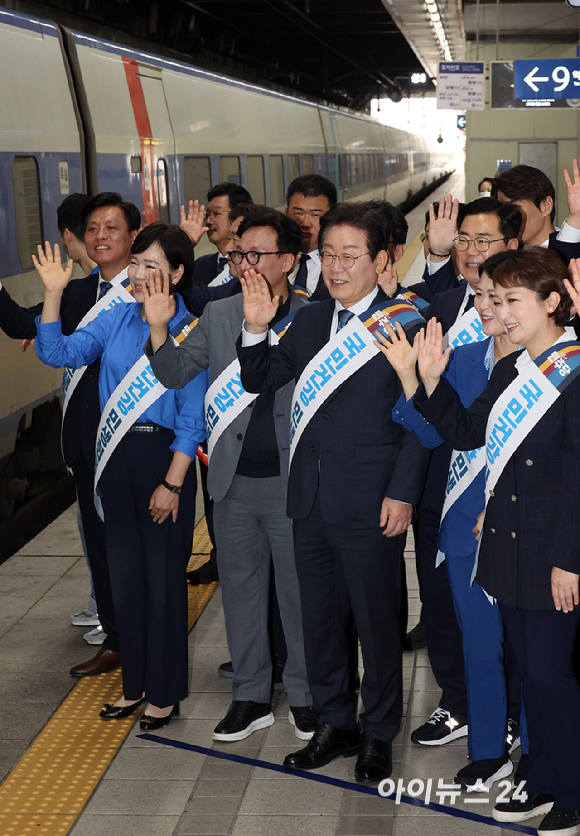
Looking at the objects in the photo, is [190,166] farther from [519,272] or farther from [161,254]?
[519,272]

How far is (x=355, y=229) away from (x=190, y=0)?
67.9 ft

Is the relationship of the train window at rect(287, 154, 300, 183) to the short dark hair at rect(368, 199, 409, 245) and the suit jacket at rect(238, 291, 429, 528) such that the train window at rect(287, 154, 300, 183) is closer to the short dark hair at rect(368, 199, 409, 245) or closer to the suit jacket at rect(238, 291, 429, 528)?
the short dark hair at rect(368, 199, 409, 245)

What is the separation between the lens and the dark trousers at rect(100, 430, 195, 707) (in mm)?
3971

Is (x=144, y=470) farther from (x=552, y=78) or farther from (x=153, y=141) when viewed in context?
(x=552, y=78)

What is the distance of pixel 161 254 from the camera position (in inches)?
151

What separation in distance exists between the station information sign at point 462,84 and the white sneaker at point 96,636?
15.0m

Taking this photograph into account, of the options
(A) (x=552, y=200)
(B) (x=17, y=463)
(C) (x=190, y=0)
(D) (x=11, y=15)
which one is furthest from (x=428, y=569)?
(C) (x=190, y=0)

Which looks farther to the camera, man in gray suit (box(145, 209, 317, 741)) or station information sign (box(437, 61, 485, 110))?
station information sign (box(437, 61, 485, 110))

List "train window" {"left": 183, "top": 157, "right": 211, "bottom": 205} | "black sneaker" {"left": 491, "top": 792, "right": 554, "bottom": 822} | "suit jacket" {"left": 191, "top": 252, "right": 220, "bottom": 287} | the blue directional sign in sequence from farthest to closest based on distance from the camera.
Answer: the blue directional sign, "train window" {"left": 183, "top": 157, "right": 211, "bottom": 205}, "suit jacket" {"left": 191, "top": 252, "right": 220, "bottom": 287}, "black sneaker" {"left": 491, "top": 792, "right": 554, "bottom": 822}

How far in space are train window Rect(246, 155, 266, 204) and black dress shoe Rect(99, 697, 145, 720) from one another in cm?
858

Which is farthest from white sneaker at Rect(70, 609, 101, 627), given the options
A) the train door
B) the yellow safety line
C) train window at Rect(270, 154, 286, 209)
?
the yellow safety line

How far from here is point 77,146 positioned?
24.5 feet

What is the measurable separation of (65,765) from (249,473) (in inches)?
50.9

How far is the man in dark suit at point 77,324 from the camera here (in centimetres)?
430
